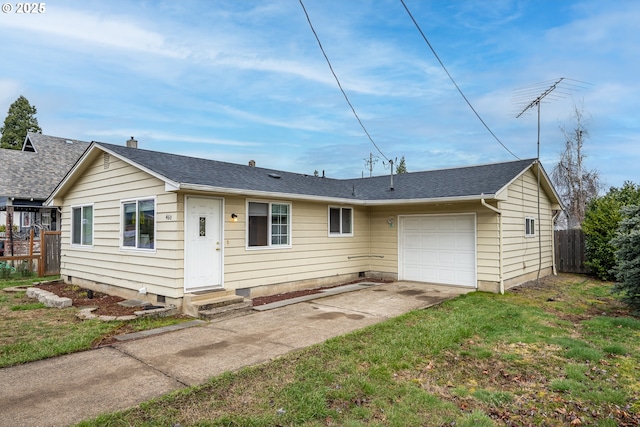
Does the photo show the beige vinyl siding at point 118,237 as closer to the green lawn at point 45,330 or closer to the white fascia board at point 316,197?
the white fascia board at point 316,197

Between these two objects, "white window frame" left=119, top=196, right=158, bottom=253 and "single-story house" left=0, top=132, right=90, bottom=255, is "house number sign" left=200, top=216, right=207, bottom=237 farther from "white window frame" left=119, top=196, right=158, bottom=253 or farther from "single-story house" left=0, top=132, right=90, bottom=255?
"single-story house" left=0, top=132, right=90, bottom=255

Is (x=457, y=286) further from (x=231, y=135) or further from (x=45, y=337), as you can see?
(x=231, y=135)

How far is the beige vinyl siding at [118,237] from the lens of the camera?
741 centimetres

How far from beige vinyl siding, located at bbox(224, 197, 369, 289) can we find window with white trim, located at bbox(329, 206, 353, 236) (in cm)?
21

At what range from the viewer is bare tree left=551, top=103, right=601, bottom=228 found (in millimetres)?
22781

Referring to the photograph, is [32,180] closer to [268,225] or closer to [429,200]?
[268,225]

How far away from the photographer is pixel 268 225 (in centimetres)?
919

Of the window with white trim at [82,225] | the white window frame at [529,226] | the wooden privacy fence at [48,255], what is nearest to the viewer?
the window with white trim at [82,225]

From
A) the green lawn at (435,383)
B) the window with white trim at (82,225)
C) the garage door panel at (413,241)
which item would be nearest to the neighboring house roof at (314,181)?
the window with white trim at (82,225)

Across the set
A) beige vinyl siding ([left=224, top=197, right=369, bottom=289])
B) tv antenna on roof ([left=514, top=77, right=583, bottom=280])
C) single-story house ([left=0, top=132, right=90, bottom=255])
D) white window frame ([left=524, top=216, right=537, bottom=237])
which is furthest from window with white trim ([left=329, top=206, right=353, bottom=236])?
single-story house ([left=0, top=132, right=90, bottom=255])

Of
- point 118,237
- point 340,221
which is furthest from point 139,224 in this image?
point 340,221

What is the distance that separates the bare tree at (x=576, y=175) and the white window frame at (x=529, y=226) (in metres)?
12.9

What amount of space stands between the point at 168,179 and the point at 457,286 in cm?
Result: 814

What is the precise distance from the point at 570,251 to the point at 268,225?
1232 centimetres
